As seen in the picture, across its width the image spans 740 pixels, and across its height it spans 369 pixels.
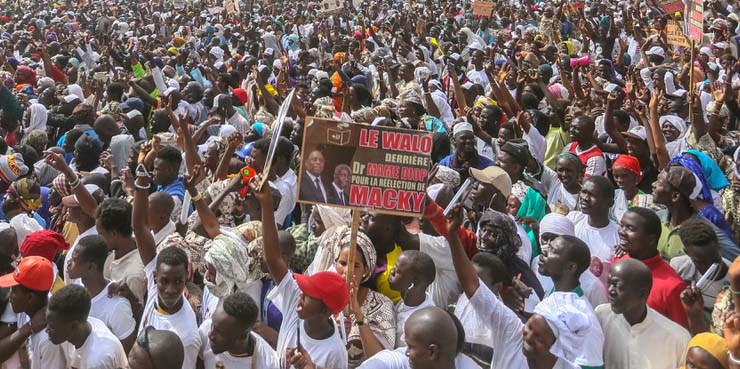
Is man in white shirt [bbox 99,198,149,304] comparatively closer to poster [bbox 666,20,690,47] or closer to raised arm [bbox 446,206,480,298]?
raised arm [bbox 446,206,480,298]

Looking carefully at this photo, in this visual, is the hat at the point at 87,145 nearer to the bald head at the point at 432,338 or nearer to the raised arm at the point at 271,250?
the raised arm at the point at 271,250

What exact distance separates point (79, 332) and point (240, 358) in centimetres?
72

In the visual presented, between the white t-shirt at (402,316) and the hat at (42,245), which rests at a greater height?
the white t-shirt at (402,316)

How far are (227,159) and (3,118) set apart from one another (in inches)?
161

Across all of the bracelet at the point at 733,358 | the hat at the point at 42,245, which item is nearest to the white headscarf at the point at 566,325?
the bracelet at the point at 733,358

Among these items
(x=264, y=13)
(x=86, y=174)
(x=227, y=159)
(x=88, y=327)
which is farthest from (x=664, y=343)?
(x=264, y=13)

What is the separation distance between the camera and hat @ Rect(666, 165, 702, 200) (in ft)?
15.8

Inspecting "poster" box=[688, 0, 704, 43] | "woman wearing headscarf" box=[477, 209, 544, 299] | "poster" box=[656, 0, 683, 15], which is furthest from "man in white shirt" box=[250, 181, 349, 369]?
"poster" box=[656, 0, 683, 15]

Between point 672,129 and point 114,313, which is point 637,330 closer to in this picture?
point 114,313

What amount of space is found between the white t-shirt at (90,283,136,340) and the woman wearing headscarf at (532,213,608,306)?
2080 mm

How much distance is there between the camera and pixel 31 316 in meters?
3.87

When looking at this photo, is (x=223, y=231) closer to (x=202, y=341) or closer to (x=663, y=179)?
(x=202, y=341)

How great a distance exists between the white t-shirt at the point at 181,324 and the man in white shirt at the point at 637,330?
187cm

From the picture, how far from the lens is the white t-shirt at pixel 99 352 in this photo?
353 centimetres
